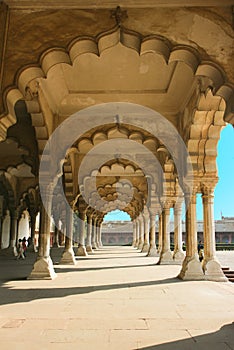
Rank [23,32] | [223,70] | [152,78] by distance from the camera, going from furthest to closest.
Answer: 1. [152,78]
2. [23,32]
3. [223,70]

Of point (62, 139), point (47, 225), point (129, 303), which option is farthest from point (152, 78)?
point (129, 303)

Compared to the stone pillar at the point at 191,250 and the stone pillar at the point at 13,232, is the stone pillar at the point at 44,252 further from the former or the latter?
the stone pillar at the point at 13,232

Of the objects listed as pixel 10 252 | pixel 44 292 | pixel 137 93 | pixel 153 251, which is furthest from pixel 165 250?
pixel 10 252

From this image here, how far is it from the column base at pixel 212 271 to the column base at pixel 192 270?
6.0 inches

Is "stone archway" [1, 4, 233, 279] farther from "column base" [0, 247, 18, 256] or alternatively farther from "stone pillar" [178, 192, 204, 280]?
"column base" [0, 247, 18, 256]

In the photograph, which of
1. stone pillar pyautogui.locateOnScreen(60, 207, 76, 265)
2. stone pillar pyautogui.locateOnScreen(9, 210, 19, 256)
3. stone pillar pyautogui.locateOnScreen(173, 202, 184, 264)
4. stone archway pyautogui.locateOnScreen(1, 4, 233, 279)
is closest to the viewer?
stone archway pyautogui.locateOnScreen(1, 4, 233, 279)

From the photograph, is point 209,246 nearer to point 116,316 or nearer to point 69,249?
point 116,316

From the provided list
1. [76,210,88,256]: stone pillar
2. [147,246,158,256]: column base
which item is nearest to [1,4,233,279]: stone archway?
[76,210,88,256]: stone pillar

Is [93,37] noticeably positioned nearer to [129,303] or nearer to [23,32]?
[23,32]

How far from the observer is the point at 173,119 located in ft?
39.9

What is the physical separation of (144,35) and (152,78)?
12.4 ft

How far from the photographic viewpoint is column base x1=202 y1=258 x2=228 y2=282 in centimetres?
1061

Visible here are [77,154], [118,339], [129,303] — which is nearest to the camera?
[118,339]

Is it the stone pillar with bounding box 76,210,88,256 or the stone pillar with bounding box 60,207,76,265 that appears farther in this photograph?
the stone pillar with bounding box 76,210,88,256
